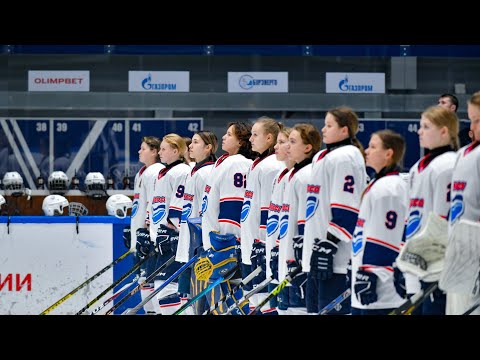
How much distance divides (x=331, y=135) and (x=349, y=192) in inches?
11.5

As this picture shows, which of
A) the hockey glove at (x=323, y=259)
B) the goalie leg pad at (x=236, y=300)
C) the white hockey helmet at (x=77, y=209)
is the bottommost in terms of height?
the goalie leg pad at (x=236, y=300)

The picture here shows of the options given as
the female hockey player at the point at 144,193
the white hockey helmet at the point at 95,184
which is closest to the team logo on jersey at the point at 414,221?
the female hockey player at the point at 144,193

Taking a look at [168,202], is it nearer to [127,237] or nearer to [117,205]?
Result: [127,237]

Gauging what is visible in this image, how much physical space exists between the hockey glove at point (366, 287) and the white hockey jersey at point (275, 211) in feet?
3.19

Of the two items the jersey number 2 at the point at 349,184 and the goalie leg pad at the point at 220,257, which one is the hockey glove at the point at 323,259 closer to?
the jersey number 2 at the point at 349,184

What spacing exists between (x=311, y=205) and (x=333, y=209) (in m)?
0.15

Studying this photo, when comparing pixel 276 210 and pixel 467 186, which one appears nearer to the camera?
pixel 467 186

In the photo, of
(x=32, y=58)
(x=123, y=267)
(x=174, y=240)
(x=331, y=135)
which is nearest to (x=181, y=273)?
(x=174, y=240)

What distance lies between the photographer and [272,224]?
6059 mm

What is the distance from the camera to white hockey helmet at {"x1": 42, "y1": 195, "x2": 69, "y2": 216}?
806cm

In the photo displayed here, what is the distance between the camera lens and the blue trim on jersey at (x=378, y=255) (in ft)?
16.9

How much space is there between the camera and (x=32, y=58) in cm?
706

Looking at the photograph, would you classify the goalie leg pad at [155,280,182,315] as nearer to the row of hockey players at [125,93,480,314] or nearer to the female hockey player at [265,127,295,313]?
the row of hockey players at [125,93,480,314]

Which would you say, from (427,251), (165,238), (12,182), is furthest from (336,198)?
(12,182)
